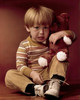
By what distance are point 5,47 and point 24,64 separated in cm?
32

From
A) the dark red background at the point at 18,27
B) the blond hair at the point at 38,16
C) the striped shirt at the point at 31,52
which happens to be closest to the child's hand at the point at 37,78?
the striped shirt at the point at 31,52

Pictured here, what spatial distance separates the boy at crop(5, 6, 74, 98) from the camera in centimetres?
120

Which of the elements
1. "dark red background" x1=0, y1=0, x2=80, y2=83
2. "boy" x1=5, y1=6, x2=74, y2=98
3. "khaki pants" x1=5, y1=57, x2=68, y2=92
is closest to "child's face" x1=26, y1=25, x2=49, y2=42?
"boy" x1=5, y1=6, x2=74, y2=98

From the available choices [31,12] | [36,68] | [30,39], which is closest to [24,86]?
[36,68]

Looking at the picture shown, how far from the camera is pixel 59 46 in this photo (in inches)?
50.9

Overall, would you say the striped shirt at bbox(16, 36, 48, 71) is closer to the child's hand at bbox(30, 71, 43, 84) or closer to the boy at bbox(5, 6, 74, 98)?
the boy at bbox(5, 6, 74, 98)

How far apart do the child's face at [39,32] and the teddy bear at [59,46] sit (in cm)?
4

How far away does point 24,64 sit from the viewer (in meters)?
1.32

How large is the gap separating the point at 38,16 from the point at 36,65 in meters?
0.26

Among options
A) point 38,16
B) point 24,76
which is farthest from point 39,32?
point 24,76

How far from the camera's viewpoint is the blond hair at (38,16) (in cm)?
131

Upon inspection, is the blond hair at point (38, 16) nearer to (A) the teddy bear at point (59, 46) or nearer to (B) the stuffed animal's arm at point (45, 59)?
(A) the teddy bear at point (59, 46)

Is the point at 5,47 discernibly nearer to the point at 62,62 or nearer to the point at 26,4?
the point at 26,4

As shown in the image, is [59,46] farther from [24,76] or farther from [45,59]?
[24,76]
